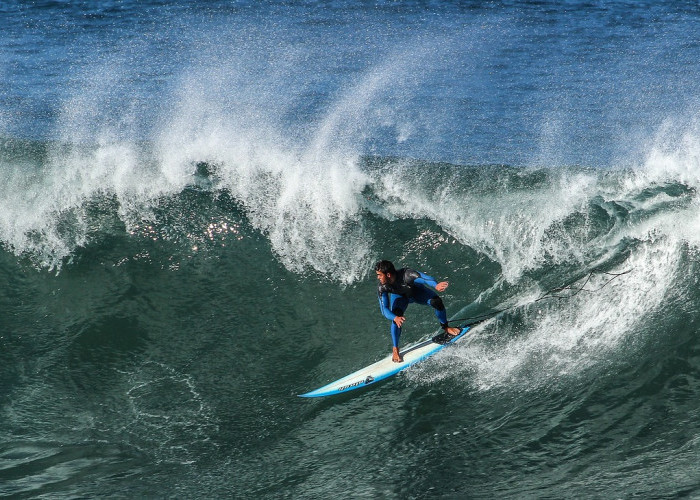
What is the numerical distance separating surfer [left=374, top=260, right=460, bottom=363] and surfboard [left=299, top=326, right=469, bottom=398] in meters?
0.14

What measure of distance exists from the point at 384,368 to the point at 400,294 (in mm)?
865

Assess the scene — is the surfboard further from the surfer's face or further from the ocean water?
the surfer's face

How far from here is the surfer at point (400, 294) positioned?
827 centimetres

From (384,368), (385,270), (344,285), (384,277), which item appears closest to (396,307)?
(384,277)

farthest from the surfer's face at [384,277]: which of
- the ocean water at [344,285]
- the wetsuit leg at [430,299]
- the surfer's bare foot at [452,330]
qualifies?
the ocean water at [344,285]

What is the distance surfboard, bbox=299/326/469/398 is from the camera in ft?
28.2

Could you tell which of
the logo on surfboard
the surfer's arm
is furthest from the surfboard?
the surfer's arm

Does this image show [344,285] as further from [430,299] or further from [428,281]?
[428,281]

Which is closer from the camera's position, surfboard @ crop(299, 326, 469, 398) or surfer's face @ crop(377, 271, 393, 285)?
surfer's face @ crop(377, 271, 393, 285)

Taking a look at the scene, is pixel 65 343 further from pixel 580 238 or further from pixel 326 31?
pixel 326 31

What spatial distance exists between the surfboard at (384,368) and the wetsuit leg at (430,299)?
41 cm

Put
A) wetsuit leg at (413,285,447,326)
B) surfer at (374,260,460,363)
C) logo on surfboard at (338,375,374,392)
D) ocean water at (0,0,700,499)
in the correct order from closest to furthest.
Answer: ocean water at (0,0,700,499)
surfer at (374,260,460,363)
wetsuit leg at (413,285,447,326)
logo on surfboard at (338,375,374,392)

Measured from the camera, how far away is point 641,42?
2045cm

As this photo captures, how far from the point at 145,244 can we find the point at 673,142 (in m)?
8.42
